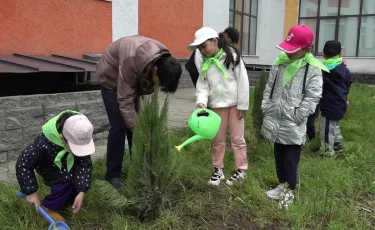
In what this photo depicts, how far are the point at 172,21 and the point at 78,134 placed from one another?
8.14 m

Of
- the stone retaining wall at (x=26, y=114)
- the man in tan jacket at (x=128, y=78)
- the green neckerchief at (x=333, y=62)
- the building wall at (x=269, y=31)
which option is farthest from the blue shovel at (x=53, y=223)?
the building wall at (x=269, y=31)

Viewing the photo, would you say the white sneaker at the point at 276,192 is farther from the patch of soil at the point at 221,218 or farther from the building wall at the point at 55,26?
the building wall at the point at 55,26

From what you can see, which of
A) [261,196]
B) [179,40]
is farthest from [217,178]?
[179,40]

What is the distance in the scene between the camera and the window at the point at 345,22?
47.4 feet

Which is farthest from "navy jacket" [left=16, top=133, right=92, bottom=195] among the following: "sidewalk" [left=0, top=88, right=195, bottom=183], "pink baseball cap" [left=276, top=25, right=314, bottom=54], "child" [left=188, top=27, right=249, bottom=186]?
"pink baseball cap" [left=276, top=25, right=314, bottom=54]

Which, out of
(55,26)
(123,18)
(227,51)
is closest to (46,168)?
(227,51)

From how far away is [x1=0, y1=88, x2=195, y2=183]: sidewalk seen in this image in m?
3.39

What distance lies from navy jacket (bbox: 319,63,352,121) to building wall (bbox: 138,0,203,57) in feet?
19.1

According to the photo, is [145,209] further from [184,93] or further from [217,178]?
[184,93]

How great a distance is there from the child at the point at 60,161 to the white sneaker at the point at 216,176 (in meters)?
1.14

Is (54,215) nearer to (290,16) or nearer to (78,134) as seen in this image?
(78,134)

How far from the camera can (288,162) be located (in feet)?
9.47

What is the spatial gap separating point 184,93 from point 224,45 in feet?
21.4

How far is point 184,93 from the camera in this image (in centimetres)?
963
